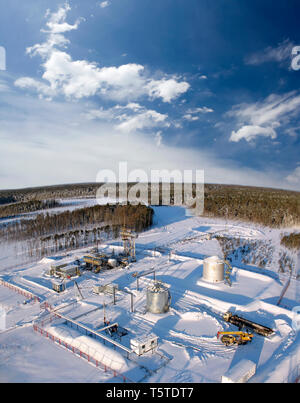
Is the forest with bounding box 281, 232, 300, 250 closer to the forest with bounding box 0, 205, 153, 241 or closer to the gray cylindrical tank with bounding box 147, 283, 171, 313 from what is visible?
the forest with bounding box 0, 205, 153, 241

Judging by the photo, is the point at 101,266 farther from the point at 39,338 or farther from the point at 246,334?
the point at 246,334

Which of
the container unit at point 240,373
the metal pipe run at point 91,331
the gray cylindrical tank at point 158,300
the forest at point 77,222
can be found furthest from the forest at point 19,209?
the container unit at point 240,373

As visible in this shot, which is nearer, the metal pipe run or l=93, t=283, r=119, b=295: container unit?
the metal pipe run

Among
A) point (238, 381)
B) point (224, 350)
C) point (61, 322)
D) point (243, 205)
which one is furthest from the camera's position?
point (243, 205)

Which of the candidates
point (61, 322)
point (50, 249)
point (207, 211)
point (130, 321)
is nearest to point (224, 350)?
point (130, 321)

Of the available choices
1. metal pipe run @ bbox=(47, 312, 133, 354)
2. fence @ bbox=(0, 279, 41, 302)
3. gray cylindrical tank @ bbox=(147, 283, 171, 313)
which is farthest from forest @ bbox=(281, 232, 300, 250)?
fence @ bbox=(0, 279, 41, 302)

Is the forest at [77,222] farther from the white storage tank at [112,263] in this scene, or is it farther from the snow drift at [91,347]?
the snow drift at [91,347]
